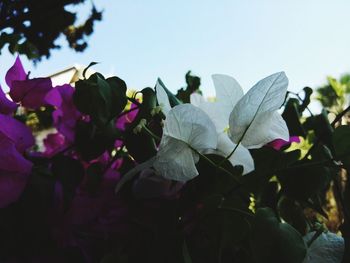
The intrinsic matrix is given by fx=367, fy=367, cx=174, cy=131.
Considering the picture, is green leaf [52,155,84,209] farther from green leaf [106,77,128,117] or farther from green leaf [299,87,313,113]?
green leaf [299,87,313,113]

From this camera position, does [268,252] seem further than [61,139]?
No

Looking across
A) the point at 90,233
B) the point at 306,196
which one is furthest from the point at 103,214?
the point at 306,196

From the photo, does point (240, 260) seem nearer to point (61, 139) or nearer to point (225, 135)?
point (225, 135)

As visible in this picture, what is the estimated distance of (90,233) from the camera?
0.22 meters

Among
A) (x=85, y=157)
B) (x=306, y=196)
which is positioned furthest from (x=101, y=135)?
(x=306, y=196)

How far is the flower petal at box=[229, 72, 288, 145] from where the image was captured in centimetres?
16

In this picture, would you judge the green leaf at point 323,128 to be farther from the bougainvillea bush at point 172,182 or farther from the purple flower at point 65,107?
the purple flower at point 65,107

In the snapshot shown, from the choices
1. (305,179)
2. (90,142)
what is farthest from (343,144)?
(90,142)

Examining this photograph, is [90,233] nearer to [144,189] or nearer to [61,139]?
[144,189]

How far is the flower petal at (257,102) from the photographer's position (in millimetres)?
161

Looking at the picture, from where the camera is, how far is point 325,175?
198 millimetres

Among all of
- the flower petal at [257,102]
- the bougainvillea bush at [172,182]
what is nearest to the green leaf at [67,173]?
the bougainvillea bush at [172,182]

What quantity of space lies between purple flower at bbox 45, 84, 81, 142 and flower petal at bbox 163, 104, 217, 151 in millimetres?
121

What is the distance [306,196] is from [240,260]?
0.05 meters
